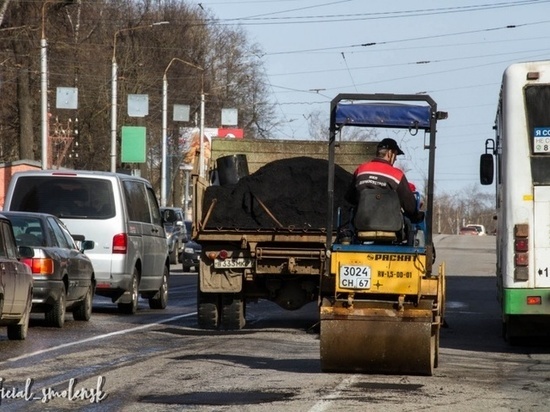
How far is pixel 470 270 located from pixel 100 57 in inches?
1327

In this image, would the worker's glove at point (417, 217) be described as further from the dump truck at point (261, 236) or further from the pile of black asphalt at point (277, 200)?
the pile of black asphalt at point (277, 200)

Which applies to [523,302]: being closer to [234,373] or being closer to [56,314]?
[234,373]

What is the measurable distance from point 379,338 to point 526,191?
3.74 meters

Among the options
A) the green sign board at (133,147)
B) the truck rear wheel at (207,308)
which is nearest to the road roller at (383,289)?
the truck rear wheel at (207,308)

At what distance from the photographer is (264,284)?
1925cm

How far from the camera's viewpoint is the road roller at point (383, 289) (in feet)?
42.9

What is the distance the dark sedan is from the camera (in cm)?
1900

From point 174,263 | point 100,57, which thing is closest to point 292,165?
point 174,263

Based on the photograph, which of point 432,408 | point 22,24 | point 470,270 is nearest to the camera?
point 432,408

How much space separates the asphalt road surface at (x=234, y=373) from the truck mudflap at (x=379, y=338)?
12 cm

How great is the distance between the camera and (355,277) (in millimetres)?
13305

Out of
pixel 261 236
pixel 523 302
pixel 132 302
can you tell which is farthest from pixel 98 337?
pixel 523 302

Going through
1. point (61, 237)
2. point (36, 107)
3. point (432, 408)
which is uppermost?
point (36, 107)

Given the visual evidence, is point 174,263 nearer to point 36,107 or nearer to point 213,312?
point 36,107
